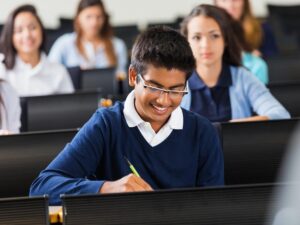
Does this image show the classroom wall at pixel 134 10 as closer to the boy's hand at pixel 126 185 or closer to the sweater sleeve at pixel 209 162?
the sweater sleeve at pixel 209 162

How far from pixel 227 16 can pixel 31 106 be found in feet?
3.22

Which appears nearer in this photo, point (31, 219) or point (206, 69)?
point (31, 219)

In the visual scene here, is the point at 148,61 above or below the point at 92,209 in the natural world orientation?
above

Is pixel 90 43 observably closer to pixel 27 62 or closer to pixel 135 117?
pixel 27 62

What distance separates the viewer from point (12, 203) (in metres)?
1.73

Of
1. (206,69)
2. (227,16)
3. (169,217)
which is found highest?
(227,16)

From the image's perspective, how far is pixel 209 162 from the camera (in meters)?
2.35

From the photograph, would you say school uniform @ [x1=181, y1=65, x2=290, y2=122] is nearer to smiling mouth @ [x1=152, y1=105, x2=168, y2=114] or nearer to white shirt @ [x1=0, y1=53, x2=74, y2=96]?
smiling mouth @ [x1=152, y1=105, x2=168, y2=114]

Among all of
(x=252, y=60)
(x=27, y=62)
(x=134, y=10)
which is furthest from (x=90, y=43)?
(x=134, y=10)

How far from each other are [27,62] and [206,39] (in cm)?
185

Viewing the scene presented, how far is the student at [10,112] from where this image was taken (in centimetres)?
376

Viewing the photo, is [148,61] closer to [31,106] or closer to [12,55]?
[31,106]

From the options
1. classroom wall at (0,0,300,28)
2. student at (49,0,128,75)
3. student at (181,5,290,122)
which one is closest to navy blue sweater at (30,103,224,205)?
student at (181,5,290,122)


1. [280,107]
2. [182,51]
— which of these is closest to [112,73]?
[280,107]
